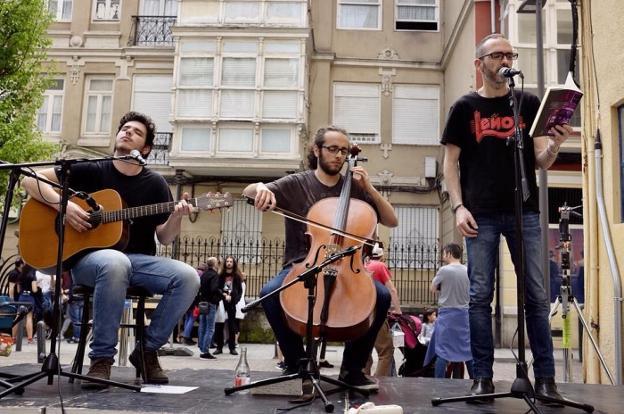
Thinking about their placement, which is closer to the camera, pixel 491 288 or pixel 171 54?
pixel 491 288

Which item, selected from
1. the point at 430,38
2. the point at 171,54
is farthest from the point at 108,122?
the point at 430,38

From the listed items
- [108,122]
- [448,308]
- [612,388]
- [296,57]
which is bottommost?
[612,388]

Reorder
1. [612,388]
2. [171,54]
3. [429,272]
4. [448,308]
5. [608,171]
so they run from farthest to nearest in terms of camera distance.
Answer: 1. [171,54]
2. [429,272]
3. [448,308]
4. [608,171]
5. [612,388]

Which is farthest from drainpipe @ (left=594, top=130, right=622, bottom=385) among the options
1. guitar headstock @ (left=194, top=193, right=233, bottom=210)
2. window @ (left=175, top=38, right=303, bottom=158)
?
window @ (left=175, top=38, right=303, bottom=158)

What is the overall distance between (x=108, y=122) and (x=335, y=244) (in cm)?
1850

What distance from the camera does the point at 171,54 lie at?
20078 mm

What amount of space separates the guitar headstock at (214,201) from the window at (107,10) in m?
18.8

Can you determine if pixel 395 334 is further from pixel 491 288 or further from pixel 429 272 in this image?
pixel 429 272

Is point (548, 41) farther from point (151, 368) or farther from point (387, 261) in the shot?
point (151, 368)

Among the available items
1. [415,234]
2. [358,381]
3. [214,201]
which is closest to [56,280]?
[214,201]

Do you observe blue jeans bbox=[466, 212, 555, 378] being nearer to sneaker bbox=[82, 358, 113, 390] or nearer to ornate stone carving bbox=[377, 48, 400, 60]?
sneaker bbox=[82, 358, 113, 390]

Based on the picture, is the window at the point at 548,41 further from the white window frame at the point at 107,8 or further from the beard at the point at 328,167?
the white window frame at the point at 107,8

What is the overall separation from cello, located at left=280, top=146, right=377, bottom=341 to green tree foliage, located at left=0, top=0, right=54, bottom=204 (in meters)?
13.1

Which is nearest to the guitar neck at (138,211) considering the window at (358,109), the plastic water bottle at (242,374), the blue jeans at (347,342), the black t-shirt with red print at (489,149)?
the blue jeans at (347,342)
